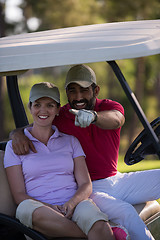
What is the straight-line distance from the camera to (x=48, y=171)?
9.48 ft

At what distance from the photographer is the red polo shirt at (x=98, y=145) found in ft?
10.5

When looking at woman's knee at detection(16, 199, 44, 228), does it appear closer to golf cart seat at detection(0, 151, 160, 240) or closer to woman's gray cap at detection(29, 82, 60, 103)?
golf cart seat at detection(0, 151, 160, 240)

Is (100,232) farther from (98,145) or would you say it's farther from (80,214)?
(98,145)

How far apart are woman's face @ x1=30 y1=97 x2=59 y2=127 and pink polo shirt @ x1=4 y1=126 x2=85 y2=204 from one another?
17 cm

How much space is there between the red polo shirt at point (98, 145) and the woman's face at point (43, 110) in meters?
0.33

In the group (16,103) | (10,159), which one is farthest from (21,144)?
(16,103)

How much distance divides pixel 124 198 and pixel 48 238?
0.75 metres

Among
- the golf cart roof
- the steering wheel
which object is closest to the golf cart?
the golf cart roof

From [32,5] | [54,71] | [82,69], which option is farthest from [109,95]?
[82,69]

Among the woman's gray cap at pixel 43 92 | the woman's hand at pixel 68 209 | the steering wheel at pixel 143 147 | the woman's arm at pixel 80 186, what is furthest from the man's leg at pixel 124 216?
the woman's gray cap at pixel 43 92

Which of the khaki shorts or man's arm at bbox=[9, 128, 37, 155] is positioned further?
man's arm at bbox=[9, 128, 37, 155]

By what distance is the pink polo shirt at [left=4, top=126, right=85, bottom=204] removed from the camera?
2848mm

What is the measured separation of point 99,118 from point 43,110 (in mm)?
441

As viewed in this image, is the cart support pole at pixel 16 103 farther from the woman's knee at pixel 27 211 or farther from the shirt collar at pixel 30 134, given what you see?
the woman's knee at pixel 27 211
